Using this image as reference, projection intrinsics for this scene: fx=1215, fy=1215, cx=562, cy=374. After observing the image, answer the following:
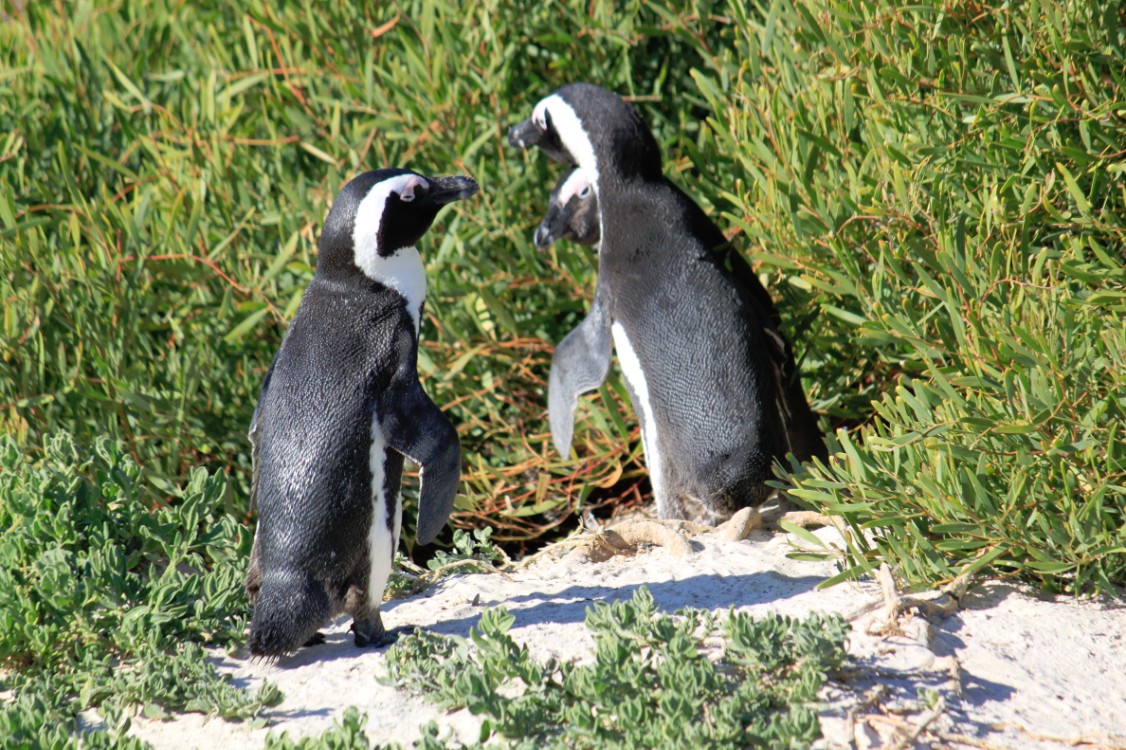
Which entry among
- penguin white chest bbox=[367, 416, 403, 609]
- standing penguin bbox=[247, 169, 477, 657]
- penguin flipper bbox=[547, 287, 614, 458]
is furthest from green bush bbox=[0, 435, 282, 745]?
penguin flipper bbox=[547, 287, 614, 458]

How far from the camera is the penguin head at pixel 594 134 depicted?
2.97 meters

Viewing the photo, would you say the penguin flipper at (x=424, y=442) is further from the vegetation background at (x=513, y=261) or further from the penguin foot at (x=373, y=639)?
the vegetation background at (x=513, y=261)

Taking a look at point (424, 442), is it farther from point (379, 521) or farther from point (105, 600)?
point (105, 600)

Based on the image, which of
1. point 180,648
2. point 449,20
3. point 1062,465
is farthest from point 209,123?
point 1062,465

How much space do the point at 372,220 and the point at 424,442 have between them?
407 mm

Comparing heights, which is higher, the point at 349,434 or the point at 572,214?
the point at 572,214

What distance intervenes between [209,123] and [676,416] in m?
1.78

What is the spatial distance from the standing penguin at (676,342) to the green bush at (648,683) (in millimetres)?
903

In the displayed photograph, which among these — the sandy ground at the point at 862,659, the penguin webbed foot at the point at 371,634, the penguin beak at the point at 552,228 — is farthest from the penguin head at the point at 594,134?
the penguin webbed foot at the point at 371,634

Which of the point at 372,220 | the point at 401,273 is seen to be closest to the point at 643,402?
the point at 401,273

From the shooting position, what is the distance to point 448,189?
2.26 metres

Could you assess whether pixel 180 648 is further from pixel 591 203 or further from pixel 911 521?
pixel 591 203

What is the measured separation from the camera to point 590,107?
119 inches

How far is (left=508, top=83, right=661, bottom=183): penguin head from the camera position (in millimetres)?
2975
